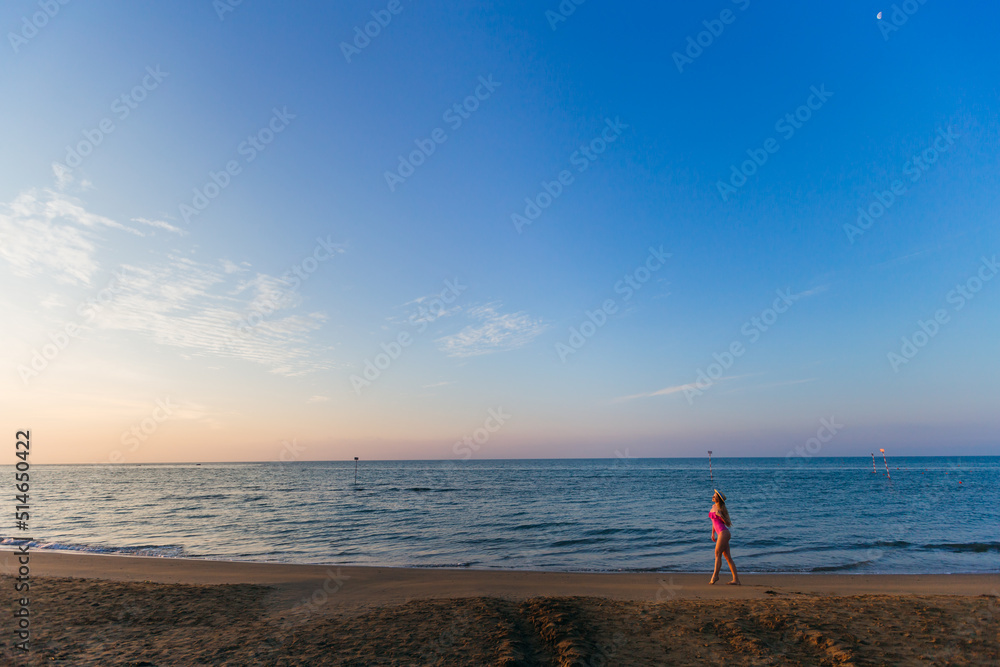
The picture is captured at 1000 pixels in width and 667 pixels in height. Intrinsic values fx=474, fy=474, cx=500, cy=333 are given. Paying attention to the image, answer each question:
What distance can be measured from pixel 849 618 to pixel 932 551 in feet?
50.9

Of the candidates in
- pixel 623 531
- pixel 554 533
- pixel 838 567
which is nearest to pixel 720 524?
pixel 838 567

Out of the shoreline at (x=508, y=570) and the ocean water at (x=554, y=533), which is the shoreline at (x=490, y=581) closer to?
the shoreline at (x=508, y=570)

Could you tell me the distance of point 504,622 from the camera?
31.6 ft

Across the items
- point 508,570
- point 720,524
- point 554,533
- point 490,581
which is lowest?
point 554,533

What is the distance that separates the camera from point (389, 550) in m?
21.8

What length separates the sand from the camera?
8.03m

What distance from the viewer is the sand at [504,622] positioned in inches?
316

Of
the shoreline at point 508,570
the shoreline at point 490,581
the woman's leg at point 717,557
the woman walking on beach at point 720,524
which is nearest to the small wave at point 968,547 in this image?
the shoreline at point 508,570

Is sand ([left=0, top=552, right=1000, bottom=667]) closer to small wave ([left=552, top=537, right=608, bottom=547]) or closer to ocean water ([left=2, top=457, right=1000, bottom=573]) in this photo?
ocean water ([left=2, top=457, right=1000, bottom=573])

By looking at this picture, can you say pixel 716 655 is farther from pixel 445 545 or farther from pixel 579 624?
pixel 445 545

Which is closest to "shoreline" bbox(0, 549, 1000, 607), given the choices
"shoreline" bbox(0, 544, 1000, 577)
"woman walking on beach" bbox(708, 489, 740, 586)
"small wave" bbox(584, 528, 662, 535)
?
"shoreline" bbox(0, 544, 1000, 577)

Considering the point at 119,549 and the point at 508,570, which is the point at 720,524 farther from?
the point at 119,549

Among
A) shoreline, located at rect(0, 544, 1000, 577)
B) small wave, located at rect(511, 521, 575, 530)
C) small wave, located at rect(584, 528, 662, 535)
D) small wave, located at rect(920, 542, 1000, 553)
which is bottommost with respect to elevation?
small wave, located at rect(511, 521, 575, 530)

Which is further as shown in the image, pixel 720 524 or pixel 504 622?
pixel 720 524
